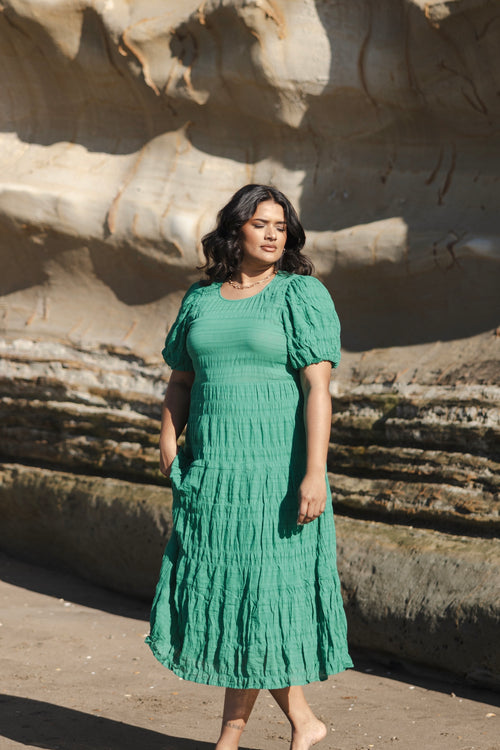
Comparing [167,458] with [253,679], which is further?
[167,458]

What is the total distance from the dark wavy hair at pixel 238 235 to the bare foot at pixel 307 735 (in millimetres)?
1355

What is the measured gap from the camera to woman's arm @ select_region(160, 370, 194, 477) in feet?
9.02

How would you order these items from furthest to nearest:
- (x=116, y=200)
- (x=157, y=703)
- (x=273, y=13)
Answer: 1. (x=116, y=200)
2. (x=273, y=13)
3. (x=157, y=703)

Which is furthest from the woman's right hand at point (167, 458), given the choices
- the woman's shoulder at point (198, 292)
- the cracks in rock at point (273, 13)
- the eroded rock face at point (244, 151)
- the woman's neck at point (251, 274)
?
the cracks in rock at point (273, 13)

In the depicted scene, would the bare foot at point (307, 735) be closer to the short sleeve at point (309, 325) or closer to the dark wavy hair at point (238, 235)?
the short sleeve at point (309, 325)

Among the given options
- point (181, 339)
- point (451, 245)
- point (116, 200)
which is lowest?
point (181, 339)

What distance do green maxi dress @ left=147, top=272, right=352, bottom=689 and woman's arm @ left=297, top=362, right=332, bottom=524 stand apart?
5 cm

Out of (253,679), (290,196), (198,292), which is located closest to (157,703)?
(253,679)

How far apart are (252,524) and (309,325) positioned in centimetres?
59

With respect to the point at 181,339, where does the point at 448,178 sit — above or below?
above

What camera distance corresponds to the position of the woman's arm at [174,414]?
2.75m

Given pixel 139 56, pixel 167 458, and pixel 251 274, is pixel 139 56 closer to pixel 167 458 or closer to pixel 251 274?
pixel 251 274

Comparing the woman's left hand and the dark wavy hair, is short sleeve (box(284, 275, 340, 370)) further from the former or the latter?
the woman's left hand

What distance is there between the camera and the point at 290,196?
15.2 ft
